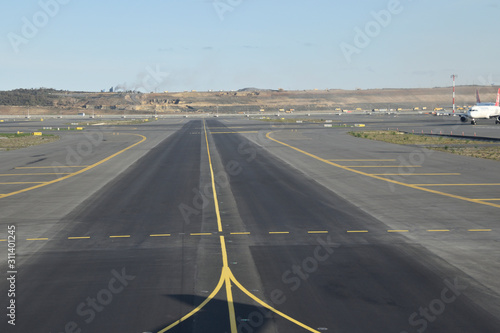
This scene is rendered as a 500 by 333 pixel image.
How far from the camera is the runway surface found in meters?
13.8

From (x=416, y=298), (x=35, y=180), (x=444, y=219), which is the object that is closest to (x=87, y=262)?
(x=416, y=298)

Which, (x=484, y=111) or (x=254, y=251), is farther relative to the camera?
(x=484, y=111)

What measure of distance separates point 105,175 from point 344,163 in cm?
2156

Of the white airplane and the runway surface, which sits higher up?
the white airplane

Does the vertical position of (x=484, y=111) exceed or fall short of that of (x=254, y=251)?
it exceeds it

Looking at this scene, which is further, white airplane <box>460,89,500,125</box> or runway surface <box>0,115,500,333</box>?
white airplane <box>460,89,500,125</box>

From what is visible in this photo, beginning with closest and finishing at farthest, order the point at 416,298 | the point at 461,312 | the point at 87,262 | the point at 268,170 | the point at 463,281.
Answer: the point at 461,312, the point at 416,298, the point at 463,281, the point at 87,262, the point at 268,170

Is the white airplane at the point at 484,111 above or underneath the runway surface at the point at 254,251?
above

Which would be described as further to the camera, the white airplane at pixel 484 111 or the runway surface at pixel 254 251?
the white airplane at pixel 484 111

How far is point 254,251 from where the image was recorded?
65.4ft

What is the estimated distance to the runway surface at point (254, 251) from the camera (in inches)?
545

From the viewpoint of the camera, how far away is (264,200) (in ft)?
101

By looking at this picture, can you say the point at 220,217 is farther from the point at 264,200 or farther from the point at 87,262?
the point at 87,262

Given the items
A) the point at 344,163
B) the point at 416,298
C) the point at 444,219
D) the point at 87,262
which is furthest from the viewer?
the point at 344,163
